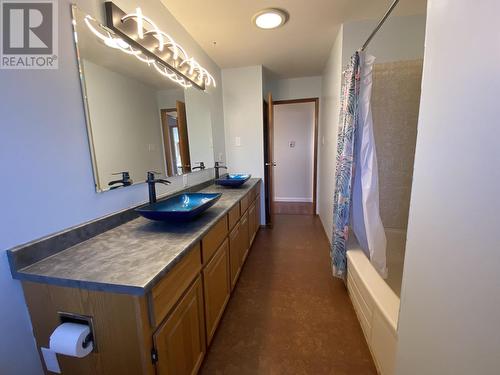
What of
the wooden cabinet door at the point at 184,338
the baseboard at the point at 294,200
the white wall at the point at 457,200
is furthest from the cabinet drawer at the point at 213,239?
the baseboard at the point at 294,200

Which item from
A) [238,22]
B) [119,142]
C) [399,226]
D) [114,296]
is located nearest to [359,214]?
[399,226]

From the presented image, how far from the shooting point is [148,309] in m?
0.76

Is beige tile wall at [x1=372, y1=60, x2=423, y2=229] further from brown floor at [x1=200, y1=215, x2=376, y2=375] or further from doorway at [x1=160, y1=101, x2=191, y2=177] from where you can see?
doorway at [x1=160, y1=101, x2=191, y2=177]

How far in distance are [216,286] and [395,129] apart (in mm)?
2211

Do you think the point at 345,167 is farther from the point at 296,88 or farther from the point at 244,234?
the point at 296,88

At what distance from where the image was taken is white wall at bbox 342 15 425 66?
6.53 feet

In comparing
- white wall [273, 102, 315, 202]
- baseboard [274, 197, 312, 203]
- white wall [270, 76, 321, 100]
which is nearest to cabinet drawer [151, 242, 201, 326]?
white wall [270, 76, 321, 100]

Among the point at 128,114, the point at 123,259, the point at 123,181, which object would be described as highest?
the point at 128,114

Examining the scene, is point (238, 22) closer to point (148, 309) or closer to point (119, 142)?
point (119, 142)

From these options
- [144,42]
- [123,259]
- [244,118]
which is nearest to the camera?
[123,259]

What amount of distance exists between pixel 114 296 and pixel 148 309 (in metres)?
0.12

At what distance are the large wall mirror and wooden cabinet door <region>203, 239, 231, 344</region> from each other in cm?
77

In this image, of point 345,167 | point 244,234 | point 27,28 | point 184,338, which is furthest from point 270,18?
point 184,338

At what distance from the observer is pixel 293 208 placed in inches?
180
